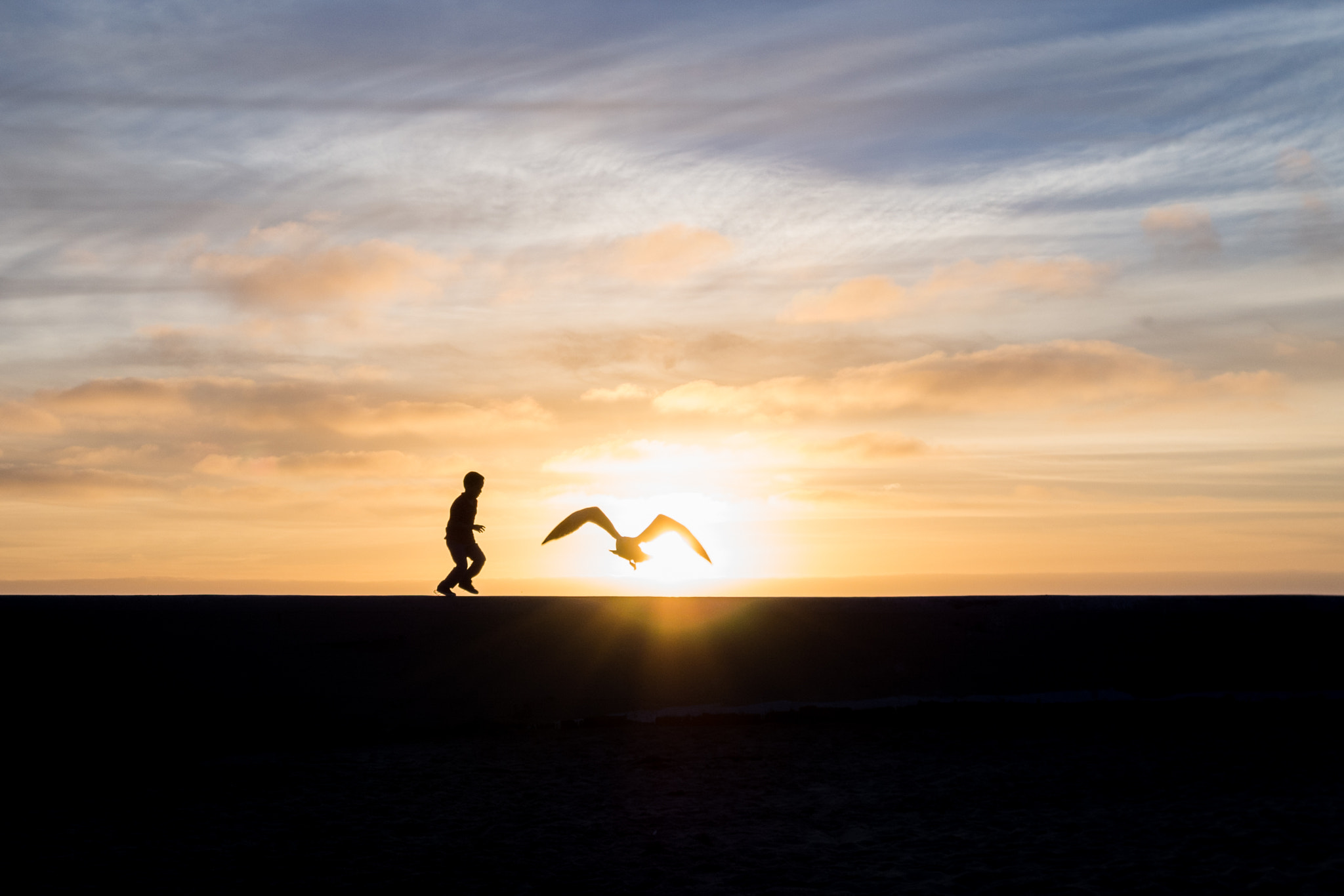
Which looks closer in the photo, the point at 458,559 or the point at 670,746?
the point at 670,746

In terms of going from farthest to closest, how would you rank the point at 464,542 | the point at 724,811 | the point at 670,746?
the point at 464,542
the point at 670,746
the point at 724,811

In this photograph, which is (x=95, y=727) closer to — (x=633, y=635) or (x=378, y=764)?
(x=378, y=764)

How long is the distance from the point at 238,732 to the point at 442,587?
3.16 metres

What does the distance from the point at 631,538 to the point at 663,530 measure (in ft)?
1.32

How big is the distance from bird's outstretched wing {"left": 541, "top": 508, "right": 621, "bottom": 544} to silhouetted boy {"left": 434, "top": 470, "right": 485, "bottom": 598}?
0.82 meters

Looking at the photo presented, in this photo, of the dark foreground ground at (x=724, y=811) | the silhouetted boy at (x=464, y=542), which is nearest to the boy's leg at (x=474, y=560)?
the silhouetted boy at (x=464, y=542)

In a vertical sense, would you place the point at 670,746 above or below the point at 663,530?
below

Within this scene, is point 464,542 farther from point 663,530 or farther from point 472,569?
point 663,530

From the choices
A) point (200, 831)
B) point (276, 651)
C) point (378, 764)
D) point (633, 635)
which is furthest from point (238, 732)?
point (633, 635)

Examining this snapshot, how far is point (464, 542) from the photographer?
1117 cm

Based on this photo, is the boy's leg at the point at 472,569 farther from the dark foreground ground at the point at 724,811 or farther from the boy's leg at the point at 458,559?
the dark foreground ground at the point at 724,811

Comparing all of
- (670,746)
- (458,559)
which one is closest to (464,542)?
(458,559)

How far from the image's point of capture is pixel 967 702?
9023 millimetres

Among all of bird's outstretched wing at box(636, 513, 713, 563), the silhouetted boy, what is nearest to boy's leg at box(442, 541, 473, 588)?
the silhouetted boy
